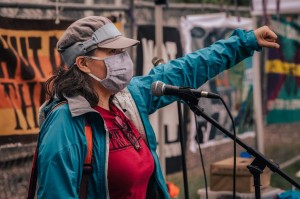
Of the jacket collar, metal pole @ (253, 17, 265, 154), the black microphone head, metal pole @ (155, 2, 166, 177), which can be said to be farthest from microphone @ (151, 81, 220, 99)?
metal pole @ (253, 17, 265, 154)

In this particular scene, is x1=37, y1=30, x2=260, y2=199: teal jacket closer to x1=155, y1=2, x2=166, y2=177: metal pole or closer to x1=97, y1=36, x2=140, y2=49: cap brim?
x1=97, y1=36, x2=140, y2=49: cap brim

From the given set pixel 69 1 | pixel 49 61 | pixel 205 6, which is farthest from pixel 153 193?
pixel 205 6

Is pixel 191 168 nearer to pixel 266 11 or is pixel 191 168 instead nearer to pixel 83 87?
pixel 266 11

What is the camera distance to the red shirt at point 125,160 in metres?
3.27

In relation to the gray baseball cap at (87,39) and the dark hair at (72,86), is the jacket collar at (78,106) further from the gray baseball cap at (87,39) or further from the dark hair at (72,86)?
the gray baseball cap at (87,39)

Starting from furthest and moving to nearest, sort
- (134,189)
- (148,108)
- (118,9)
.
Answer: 1. (118,9)
2. (148,108)
3. (134,189)

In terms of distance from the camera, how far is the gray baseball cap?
339cm

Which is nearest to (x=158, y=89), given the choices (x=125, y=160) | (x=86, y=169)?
(x=125, y=160)

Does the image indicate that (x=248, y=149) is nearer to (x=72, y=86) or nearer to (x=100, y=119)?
(x=100, y=119)

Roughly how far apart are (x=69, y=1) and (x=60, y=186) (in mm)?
3157

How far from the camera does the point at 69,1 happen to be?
5.93 metres

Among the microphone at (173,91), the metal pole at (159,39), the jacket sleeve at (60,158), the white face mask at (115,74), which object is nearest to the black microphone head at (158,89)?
the microphone at (173,91)

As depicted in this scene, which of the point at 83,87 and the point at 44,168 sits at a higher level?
the point at 83,87

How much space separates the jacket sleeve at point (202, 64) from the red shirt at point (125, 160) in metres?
0.40
